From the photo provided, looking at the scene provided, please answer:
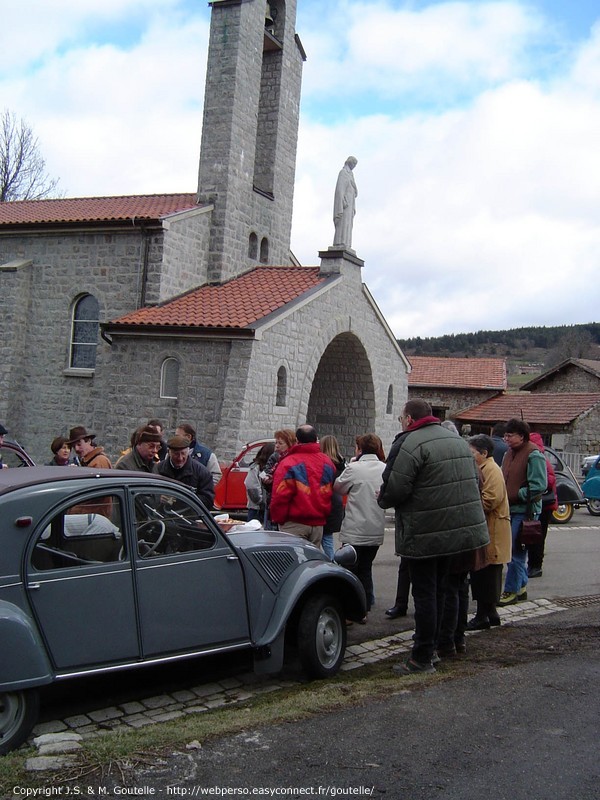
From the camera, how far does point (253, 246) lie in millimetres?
24094

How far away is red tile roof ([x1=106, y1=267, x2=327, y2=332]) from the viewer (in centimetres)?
1903

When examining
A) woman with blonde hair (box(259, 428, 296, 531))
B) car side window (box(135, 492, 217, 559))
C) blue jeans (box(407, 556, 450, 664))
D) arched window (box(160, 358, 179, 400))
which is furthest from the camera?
arched window (box(160, 358, 179, 400))

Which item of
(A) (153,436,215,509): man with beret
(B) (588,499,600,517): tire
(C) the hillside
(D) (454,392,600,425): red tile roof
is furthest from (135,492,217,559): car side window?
(C) the hillside

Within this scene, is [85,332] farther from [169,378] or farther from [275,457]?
[275,457]

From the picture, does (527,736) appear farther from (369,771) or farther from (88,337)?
(88,337)

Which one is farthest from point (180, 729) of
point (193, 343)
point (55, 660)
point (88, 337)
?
point (88, 337)

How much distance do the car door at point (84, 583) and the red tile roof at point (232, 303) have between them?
13.4 meters

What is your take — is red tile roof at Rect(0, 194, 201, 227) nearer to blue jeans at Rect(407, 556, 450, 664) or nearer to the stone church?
the stone church

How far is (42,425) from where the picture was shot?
21.9 meters

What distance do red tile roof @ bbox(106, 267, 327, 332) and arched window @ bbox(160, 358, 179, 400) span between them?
2.94 ft

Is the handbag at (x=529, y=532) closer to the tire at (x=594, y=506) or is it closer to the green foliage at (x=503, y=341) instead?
the tire at (x=594, y=506)

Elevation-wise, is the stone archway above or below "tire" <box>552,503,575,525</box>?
above

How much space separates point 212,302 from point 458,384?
23692mm

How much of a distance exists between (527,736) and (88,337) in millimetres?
18879
